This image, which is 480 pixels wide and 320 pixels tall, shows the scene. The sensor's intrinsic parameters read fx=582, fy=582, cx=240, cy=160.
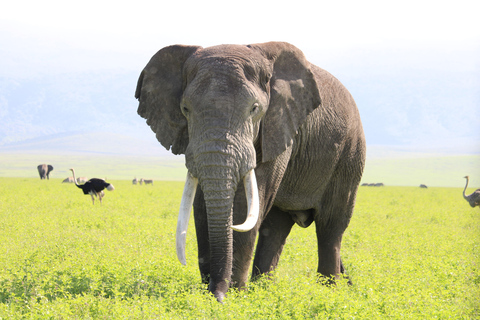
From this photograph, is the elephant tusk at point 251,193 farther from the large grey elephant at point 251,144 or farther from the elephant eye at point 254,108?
the elephant eye at point 254,108

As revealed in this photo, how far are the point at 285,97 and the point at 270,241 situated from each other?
2522 millimetres

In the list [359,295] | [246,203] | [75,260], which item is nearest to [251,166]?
[246,203]

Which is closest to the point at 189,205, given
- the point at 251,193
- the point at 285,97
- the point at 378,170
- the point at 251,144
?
the point at 251,193

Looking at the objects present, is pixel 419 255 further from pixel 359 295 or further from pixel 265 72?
pixel 265 72

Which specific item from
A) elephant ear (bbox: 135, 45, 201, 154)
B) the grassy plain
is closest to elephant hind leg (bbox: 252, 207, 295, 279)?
elephant ear (bbox: 135, 45, 201, 154)

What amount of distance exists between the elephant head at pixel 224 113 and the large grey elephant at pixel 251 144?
1cm

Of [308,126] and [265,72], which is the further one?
[308,126]

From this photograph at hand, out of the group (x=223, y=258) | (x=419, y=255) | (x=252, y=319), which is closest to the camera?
(x=252, y=319)

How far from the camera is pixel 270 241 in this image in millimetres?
8266

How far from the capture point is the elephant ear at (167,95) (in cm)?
650

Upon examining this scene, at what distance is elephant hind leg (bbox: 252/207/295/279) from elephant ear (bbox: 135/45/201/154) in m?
2.36

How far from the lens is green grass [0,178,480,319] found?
5918 mm

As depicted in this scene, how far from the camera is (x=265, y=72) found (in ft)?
20.6

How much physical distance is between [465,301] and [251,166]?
3613 millimetres
